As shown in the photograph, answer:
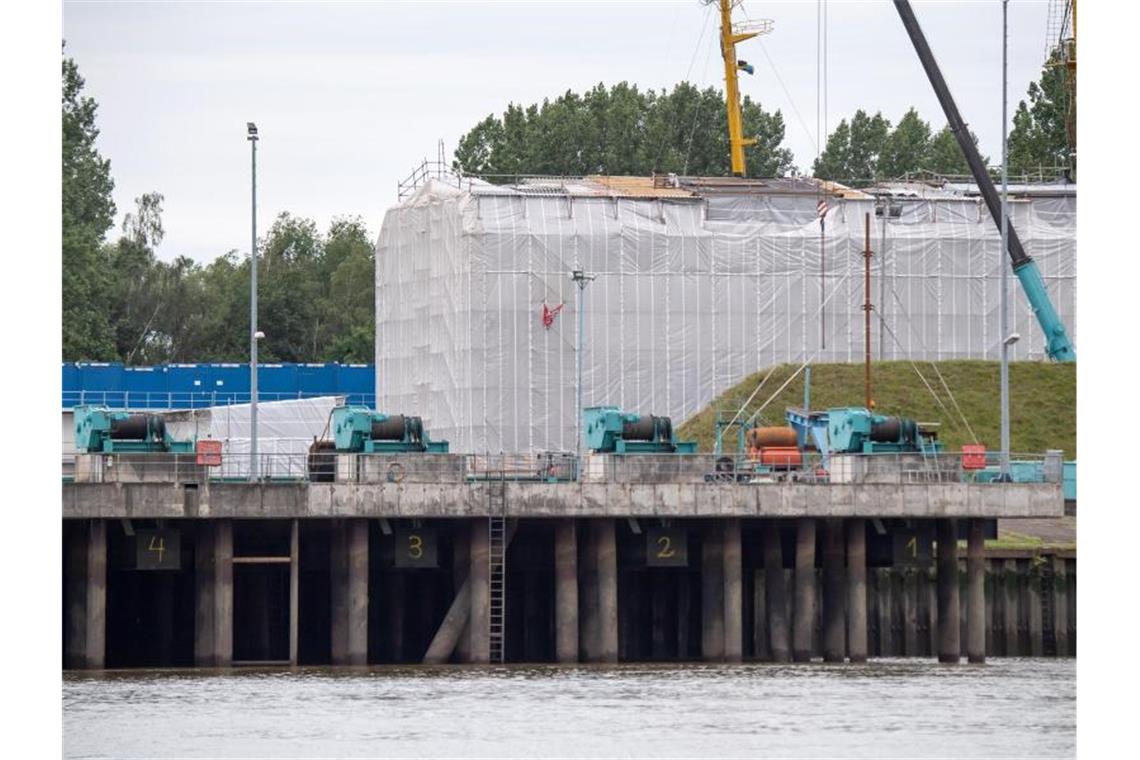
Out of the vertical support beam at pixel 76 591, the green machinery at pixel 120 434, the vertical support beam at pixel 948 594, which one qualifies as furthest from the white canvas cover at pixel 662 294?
the vertical support beam at pixel 76 591

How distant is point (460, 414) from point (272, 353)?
55517mm

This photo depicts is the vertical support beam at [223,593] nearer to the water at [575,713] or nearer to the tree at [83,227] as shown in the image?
the water at [575,713]

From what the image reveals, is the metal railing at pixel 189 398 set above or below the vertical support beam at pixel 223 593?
above

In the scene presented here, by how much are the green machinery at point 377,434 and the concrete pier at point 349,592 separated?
4.39 metres

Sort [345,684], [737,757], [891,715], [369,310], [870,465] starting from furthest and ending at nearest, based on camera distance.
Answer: [369,310], [870,465], [345,684], [891,715], [737,757]

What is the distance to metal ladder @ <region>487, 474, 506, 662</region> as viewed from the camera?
59688mm

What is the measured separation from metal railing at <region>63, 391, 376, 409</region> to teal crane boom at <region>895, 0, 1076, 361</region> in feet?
111

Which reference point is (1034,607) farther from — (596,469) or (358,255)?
(358,255)

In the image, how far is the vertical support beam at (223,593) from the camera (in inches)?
2319

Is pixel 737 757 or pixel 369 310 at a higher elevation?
pixel 369 310

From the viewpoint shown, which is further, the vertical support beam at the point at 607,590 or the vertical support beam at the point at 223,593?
the vertical support beam at the point at 607,590

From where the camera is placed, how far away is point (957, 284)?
99.1 m
